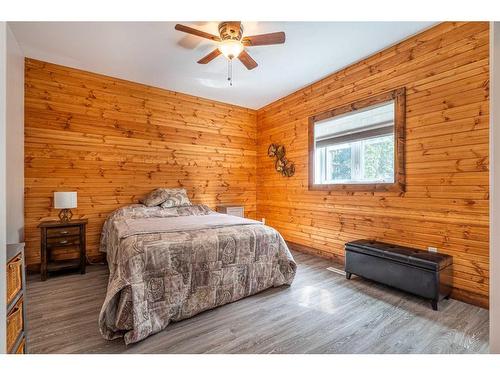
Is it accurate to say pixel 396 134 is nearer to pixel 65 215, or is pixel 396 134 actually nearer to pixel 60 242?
pixel 60 242

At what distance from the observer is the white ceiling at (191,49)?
2404 millimetres

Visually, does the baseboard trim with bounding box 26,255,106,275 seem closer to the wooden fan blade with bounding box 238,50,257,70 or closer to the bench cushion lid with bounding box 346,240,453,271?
the wooden fan blade with bounding box 238,50,257,70

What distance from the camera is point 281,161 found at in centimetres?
443

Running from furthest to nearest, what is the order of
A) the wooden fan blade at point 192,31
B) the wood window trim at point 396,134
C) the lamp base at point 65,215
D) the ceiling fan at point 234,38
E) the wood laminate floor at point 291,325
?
the lamp base at point 65,215 < the wood window trim at point 396,134 < the ceiling fan at point 234,38 < the wooden fan blade at point 192,31 < the wood laminate floor at point 291,325

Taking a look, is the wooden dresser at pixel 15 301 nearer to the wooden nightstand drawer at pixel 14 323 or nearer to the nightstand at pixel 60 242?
the wooden nightstand drawer at pixel 14 323

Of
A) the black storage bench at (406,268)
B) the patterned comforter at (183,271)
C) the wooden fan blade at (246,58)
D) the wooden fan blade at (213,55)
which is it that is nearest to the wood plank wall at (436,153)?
the black storage bench at (406,268)

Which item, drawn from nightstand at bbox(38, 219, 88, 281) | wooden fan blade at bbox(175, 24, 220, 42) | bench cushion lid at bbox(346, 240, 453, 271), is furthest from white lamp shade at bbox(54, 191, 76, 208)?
bench cushion lid at bbox(346, 240, 453, 271)

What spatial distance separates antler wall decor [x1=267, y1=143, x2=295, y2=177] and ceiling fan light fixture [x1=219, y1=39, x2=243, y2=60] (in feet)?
7.56

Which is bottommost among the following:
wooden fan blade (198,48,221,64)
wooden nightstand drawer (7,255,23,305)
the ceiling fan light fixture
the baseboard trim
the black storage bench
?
the baseboard trim

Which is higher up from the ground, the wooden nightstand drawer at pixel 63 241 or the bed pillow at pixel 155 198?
the bed pillow at pixel 155 198

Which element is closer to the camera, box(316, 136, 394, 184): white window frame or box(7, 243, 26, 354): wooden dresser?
box(7, 243, 26, 354): wooden dresser

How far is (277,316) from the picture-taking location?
1.99 metres

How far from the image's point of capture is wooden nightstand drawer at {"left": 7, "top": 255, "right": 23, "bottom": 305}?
1.14 metres

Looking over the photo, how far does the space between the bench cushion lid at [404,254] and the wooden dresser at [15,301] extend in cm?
289
